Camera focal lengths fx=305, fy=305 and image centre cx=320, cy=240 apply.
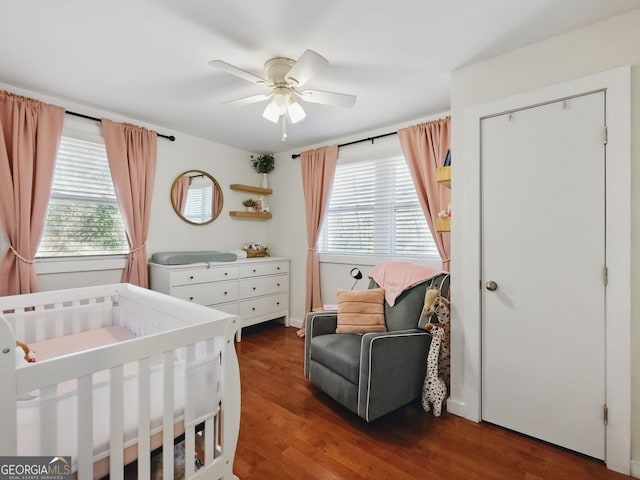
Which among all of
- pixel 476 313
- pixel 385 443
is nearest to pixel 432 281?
pixel 476 313

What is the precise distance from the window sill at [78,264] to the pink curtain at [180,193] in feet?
2.48

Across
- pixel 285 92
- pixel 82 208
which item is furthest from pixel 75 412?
pixel 82 208

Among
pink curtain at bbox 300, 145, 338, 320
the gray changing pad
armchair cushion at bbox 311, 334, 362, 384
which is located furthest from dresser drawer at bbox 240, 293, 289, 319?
armchair cushion at bbox 311, 334, 362, 384

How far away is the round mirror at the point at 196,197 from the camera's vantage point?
3.39 m

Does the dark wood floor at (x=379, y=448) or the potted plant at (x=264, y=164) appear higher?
the potted plant at (x=264, y=164)

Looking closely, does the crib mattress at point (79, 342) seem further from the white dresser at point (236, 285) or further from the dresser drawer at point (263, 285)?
the dresser drawer at point (263, 285)

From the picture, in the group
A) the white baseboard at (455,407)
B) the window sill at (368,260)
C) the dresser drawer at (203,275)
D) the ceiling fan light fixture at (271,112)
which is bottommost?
the white baseboard at (455,407)

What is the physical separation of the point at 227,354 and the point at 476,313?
5.15ft

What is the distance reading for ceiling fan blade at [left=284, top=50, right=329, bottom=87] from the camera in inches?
61.7

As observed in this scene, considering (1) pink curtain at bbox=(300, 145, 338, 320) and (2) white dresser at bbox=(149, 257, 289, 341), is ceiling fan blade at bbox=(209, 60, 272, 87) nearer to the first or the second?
(1) pink curtain at bbox=(300, 145, 338, 320)

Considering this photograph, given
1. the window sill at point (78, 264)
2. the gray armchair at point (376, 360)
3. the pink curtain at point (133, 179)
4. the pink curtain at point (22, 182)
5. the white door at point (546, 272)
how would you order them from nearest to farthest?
the white door at point (546, 272) → the gray armchair at point (376, 360) → the pink curtain at point (22, 182) → the window sill at point (78, 264) → the pink curtain at point (133, 179)

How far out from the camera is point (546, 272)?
1769mm

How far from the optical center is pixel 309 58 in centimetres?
159

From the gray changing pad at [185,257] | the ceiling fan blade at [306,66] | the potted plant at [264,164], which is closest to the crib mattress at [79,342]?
the gray changing pad at [185,257]
